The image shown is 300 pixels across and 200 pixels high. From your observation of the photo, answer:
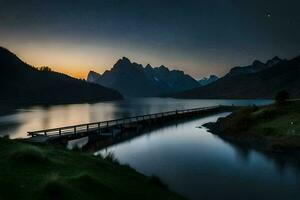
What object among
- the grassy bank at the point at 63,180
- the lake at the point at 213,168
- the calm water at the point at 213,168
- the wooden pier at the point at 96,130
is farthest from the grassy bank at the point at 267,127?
the grassy bank at the point at 63,180

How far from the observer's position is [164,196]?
18.6m

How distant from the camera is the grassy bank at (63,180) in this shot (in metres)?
13.5

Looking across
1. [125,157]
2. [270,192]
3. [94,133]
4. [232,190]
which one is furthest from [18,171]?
[94,133]

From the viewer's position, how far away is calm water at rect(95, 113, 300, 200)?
88.1 feet

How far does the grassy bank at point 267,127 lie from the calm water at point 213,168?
4116 millimetres

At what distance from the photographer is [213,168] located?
36125mm

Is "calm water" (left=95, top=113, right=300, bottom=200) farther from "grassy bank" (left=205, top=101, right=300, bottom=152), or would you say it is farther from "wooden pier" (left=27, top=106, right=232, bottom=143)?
"wooden pier" (left=27, top=106, right=232, bottom=143)


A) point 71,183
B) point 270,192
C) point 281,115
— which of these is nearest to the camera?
point 71,183

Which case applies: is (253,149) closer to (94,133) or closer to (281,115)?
(281,115)

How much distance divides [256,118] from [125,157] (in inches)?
1247

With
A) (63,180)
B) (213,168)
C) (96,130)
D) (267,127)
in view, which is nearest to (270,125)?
(267,127)

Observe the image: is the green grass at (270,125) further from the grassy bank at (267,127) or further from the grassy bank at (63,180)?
the grassy bank at (63,180)

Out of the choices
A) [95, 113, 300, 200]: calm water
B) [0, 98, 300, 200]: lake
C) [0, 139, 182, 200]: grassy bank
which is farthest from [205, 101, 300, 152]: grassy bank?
[0, 139, 182, 200]: grassy bank

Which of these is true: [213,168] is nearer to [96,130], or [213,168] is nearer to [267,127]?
[267,127]
